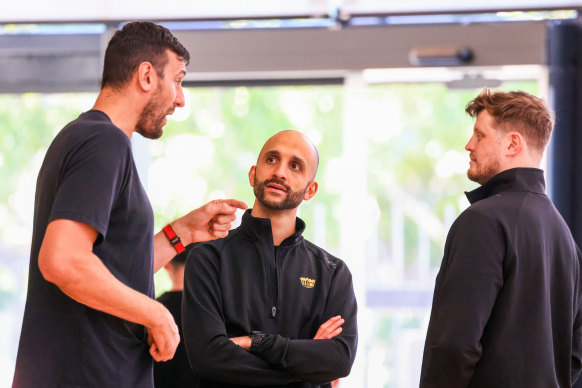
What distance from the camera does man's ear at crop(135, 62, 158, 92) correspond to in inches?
68.8

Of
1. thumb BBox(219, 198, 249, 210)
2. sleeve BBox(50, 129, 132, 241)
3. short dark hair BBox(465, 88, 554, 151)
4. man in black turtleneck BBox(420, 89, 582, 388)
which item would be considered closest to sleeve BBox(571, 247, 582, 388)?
man in black turtleneck BBox(420, 89, 582, 388)

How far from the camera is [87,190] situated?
1.50 metres

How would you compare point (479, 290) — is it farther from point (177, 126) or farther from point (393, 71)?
point (177, 126)

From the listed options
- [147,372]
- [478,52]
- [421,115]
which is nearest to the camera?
[147,372]

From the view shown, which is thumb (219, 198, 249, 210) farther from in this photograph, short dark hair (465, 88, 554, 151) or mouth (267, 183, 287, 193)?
short dark hair (465, 88, 554, 151)

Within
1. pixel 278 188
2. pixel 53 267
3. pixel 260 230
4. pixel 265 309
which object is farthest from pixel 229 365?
pixel 53 267

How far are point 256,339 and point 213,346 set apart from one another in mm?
133

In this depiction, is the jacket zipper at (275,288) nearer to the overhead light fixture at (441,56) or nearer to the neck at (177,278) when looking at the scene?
the neck at (177,278)

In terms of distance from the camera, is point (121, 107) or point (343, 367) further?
point (343, 367)

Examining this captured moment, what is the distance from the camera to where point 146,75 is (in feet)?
5.78

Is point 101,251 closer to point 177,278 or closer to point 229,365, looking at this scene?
point 229,365

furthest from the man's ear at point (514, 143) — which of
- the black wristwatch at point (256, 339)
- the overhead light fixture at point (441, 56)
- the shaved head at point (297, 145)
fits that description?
the overhead light fixture at point (441, 56)

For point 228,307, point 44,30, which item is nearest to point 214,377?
point 228,307

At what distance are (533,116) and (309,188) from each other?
2.53 feet
